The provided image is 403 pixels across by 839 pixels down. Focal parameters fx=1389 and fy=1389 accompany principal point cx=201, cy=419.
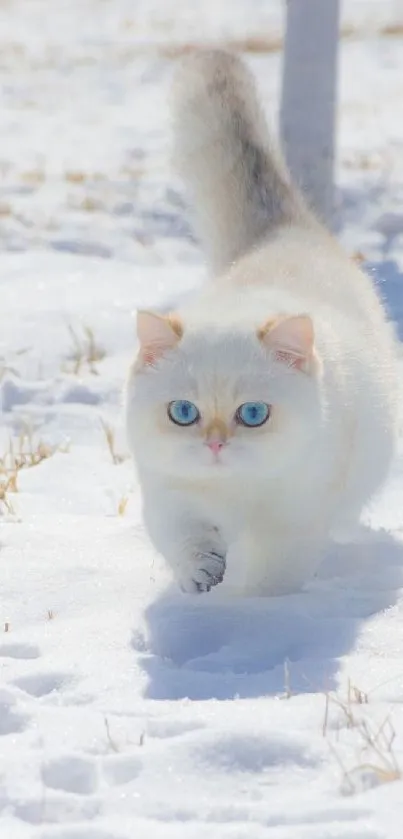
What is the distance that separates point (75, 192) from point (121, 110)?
131 inches

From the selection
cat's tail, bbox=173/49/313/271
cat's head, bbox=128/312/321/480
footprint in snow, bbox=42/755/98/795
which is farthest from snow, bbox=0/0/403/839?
cat's tail, bbox=173/49/313/271

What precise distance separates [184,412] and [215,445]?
0.13 metres

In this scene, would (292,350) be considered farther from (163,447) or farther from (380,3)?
(380,3)

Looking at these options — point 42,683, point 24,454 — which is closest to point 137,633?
point 42,683

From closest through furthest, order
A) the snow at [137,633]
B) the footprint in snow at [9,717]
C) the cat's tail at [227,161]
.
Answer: the snow at [137,633] < the footprint in snow at [9,717] < the cat's tail at [227,161]

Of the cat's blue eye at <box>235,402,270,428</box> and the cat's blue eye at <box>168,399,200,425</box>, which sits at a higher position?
the cat's blue eye at <box>168,399,200,425</box>

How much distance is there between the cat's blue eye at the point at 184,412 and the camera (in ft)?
10.9

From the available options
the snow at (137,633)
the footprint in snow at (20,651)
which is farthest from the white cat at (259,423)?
the footprint in snow at (20,651)

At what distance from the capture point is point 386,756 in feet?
8.14

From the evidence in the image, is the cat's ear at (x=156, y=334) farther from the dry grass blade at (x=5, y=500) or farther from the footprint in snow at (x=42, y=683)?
the dry grass blade at (x=5, y=500)

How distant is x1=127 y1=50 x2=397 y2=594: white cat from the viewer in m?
3.32

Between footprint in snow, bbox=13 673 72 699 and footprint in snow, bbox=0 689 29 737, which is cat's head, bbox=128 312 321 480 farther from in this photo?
footprint in snow, bbox=0 689 29 737

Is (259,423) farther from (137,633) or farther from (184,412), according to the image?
(137,633)

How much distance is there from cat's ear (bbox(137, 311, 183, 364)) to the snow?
64 centimetres
